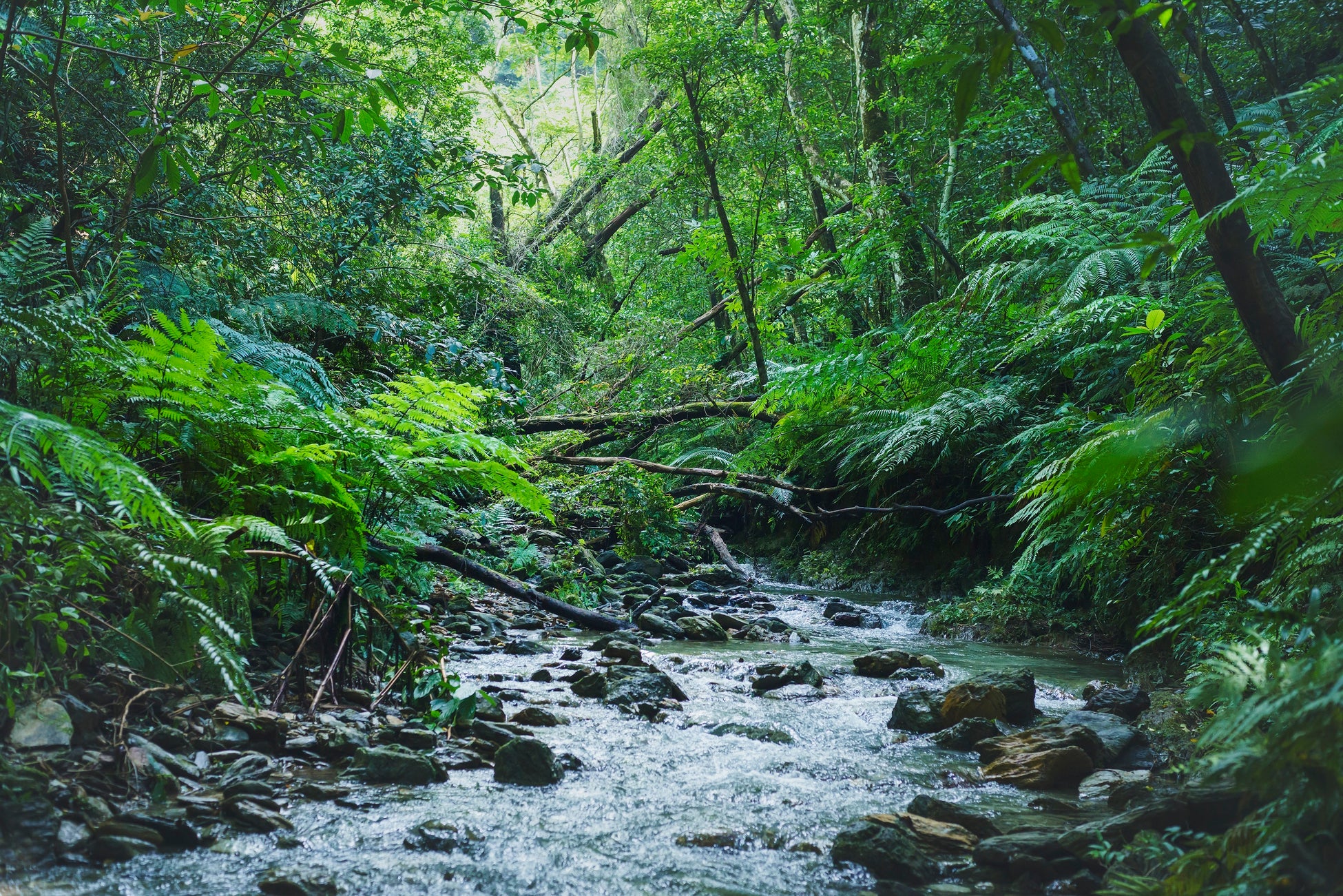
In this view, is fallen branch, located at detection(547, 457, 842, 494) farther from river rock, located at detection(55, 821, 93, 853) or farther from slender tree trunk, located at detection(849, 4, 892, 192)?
river rock, located at detection(55, 821, 93, 853)

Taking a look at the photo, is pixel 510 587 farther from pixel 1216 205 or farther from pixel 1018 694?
pixel 1216 205

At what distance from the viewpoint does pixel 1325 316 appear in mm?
2584

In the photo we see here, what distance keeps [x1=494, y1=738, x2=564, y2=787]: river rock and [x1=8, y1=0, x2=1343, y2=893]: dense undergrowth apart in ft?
2.34

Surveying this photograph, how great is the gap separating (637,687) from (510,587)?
1.10 m

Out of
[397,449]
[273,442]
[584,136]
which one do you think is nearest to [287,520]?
[273,442]

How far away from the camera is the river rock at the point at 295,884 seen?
5.56 feet

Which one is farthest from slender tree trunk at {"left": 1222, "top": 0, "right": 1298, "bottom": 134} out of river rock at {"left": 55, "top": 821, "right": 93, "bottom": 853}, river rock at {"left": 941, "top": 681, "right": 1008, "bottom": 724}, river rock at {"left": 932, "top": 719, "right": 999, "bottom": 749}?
river rock at {"left": 55, "top": 821, "right": 93, "bottom": 853}

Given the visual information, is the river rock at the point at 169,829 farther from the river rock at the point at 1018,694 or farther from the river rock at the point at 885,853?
the river rock at the point at 1018,694

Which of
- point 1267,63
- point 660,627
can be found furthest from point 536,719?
point 1267,63

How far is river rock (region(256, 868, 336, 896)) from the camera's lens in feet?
5.56

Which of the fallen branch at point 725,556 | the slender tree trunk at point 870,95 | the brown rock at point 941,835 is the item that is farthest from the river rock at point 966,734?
the slender tree trunk at point 870,95

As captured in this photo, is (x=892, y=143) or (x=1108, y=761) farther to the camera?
(x=892, y=143)

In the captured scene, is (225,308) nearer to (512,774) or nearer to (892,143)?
(512,774)

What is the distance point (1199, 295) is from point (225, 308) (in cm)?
577
